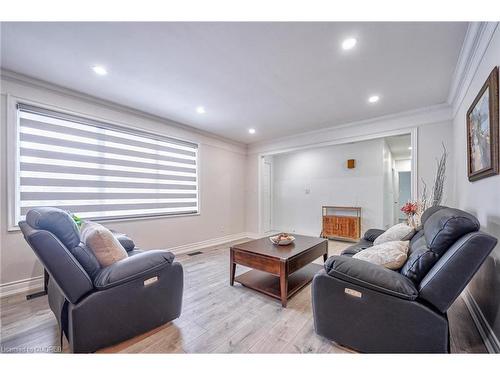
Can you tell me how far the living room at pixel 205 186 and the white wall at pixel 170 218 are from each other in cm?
2

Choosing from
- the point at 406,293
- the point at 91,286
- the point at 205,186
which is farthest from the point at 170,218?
the point at 406,293

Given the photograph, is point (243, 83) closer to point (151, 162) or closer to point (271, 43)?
point (271, 43)

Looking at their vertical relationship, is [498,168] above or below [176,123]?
below

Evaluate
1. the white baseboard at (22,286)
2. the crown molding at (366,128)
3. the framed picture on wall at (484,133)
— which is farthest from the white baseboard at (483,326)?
the white baseboard at (22,286)

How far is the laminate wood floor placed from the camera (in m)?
1.52

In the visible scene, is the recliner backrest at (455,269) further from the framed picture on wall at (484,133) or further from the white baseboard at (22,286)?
the white baseboard at (22,286)

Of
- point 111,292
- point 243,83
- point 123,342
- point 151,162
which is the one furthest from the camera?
point 151,162

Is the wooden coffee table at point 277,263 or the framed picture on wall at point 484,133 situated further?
the wooden coffee table at point 277,263

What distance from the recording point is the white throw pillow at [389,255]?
1.47 metres

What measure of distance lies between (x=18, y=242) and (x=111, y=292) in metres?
1.97

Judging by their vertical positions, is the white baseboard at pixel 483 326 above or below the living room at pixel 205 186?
below
